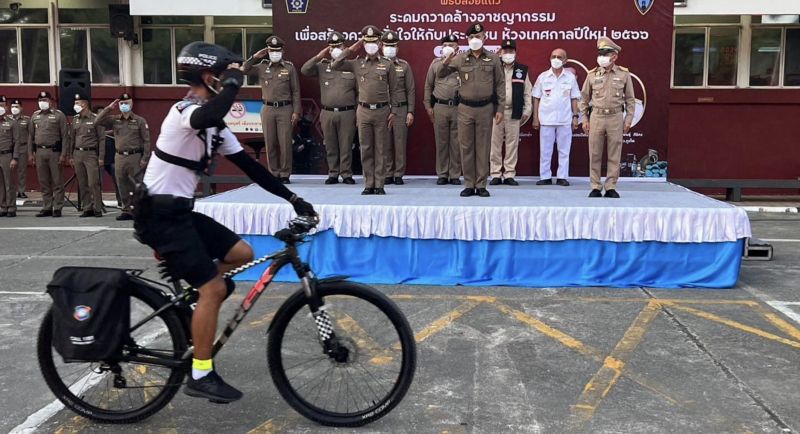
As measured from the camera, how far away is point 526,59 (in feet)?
36.3

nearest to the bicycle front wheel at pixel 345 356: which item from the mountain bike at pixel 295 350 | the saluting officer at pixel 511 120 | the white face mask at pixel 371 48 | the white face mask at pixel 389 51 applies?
the mountain bike at pixel 295 350

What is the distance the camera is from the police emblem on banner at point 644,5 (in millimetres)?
10820

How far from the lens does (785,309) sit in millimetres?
6496

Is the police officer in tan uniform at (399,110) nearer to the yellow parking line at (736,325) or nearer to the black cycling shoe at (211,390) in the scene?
the yellow parking line at (736,325)

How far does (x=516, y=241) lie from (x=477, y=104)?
202cm

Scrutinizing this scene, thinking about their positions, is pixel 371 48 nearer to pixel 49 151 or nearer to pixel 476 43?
pixel 476 43

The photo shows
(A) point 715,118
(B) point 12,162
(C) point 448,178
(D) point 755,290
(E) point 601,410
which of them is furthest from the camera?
(A) point 715,118

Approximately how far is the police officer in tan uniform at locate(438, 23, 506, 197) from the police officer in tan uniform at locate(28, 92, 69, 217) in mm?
7572

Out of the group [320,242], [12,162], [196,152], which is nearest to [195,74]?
[196,152]

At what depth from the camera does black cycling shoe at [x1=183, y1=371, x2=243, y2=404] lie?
383 centimetres

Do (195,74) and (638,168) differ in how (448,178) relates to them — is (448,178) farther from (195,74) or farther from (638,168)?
(195,74)

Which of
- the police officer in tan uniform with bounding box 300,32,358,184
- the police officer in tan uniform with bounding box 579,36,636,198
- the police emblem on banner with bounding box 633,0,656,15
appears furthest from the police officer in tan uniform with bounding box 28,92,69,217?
the police emblem on banner with bounding box 633,0,656,15

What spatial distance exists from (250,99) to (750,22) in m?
9.91

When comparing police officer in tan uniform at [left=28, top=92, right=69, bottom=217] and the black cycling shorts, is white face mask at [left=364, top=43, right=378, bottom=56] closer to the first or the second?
the black cycling shorts
